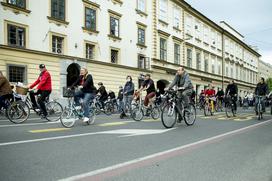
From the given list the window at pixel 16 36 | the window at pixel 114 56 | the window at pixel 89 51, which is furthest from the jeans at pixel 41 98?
the window at pixel 114 56

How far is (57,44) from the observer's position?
2255cm

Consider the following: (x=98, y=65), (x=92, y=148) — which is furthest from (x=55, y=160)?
(x=98, y=65)

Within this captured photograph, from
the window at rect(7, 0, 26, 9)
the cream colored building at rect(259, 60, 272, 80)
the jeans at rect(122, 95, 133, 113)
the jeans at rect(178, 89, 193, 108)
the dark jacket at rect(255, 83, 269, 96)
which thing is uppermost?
the cream colored building at rect(259, 60, 272, 80)

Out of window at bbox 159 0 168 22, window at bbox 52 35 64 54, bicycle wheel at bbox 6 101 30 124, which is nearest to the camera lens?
bicycle wheel at bbox 6 101 30 124

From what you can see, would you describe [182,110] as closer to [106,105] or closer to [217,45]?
[106,105]

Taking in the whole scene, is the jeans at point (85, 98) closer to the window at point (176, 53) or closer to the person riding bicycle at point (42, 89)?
the person riding bicycle at point (42, 89)

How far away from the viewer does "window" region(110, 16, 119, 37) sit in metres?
27.4

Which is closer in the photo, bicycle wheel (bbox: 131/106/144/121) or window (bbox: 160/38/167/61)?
bicycle wheel (bbox: 131/106/144/121)

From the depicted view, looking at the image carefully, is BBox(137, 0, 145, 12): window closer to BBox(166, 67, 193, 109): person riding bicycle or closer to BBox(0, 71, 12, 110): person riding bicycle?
BBox(166, 67, 193, 109): person riding bicycle

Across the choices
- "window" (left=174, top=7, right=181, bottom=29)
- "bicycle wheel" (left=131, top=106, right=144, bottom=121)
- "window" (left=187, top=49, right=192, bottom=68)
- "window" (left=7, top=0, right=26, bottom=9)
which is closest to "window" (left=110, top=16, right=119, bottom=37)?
"window" (left=7, top=0, right=26, bottom=9)

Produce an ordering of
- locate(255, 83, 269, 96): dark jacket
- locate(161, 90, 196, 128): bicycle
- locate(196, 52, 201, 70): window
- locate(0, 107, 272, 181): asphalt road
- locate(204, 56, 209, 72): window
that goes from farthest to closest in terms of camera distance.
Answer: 1. locate(204, 56, 209, 72): window
2. locate(196, 52, 201, 70): window
3. locate(255, 83, 269, 96): dark jacket
4. locate(161, 90, 196, 128): bicycle
5. locate(0, 107, 272, 181): asphalt road

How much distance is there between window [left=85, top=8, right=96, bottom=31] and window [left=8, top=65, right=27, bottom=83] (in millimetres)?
6761

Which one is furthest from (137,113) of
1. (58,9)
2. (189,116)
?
(58,9)

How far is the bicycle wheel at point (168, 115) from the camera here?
9.75 meters
